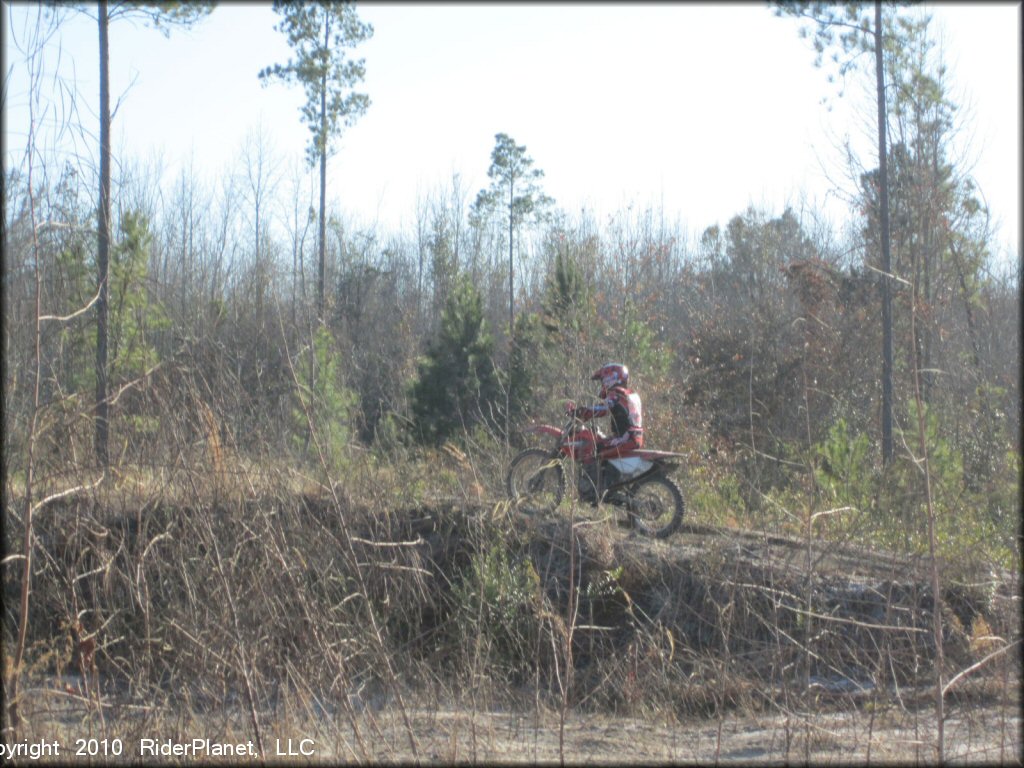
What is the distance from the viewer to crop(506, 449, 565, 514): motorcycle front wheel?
9.82 meters

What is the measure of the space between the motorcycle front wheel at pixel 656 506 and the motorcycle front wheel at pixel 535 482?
822 mm

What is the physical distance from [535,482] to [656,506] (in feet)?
4.23

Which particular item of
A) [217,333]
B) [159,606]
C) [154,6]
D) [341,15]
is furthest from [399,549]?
[341,15]

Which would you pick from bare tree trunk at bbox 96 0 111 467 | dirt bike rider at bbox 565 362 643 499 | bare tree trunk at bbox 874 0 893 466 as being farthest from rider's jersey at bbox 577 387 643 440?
bare tree trunk at bbox 874 0 893 466

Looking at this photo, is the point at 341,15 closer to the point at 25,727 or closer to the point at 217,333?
the point at 217,333

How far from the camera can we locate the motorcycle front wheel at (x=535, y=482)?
982 cm

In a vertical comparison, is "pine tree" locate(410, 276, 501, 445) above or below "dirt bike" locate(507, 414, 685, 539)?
above

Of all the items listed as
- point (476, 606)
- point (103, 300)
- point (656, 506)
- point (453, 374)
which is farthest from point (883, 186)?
point (103, 300)

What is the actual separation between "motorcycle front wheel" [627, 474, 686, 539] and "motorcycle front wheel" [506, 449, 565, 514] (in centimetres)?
82

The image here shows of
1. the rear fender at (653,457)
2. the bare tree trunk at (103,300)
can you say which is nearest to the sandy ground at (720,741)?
the bare tree trunk at (103,300)

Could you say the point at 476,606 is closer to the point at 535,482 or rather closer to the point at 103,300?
the point at 535,482

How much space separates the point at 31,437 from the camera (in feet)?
15.6

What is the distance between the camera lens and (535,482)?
10000 mm

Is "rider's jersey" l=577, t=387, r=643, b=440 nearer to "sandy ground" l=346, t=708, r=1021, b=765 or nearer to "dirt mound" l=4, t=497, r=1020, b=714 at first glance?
"dirt mound" l=4, t=497, r=1020, b=714
